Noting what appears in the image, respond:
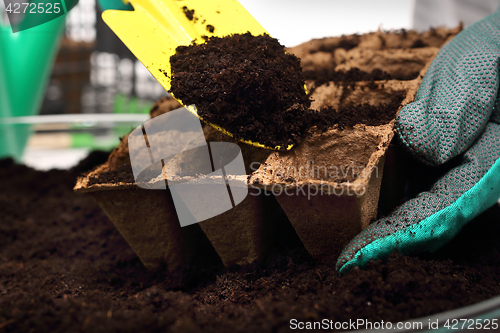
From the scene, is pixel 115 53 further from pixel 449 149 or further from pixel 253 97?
pixel 449 149

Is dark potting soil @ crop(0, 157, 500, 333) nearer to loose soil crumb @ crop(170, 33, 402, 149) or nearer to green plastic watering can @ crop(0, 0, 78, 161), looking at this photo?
loose soil crumb @ crop(170, 33, 402, 149)

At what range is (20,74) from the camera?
1896mm

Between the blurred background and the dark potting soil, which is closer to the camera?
the dark potting soil

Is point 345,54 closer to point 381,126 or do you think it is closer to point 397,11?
point 397,11

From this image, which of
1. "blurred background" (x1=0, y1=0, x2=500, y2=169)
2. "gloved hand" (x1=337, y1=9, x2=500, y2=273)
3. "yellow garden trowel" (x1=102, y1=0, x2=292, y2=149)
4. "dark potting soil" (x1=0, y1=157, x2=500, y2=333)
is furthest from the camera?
"blurred background" (x1=0, y1=0, x2=500, y2=169)

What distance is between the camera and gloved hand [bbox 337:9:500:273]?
26.9 inches

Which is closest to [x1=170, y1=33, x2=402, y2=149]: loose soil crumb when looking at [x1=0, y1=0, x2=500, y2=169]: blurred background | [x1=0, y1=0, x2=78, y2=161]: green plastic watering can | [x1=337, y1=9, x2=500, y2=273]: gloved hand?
[x1=337, y1=9, x2=500, y2=273]: gloved hand

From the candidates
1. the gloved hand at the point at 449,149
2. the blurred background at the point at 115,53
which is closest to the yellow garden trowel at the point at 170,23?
the blurred background at the point at 115,53

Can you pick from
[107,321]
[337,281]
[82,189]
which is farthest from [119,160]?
[337,281]

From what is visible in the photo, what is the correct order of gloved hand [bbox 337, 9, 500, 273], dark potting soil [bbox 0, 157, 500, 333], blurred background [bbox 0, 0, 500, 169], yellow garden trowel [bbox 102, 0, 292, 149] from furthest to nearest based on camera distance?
blurred background [bbox 0, 0, 500, 169] < yellow garden trowel [bbox 102, 0, 292, 149] < gloved hand [bbox 337, 9, 500, 273] < dark potting soil [bbox 0, 157, 500, 333]

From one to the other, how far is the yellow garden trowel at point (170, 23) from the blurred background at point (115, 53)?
2.3 inches

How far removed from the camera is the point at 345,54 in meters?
1.24

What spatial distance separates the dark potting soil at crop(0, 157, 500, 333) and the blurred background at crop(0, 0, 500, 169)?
654 mm

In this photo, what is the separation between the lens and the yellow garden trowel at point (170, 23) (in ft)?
3.11
